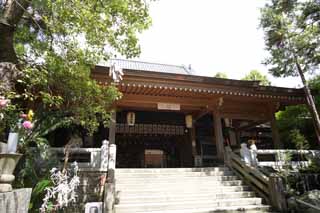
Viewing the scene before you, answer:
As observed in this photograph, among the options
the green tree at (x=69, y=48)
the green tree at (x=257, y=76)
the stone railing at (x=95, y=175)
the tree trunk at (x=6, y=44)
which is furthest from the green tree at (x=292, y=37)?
the green tree at (x=257, y=76)

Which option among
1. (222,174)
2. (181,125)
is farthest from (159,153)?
(222,174)

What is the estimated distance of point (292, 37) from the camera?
8391 mm

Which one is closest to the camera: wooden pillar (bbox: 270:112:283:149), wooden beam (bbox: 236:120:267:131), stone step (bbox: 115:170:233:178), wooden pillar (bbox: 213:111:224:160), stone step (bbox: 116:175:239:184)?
stone step (bbox: 116:175:239:184)

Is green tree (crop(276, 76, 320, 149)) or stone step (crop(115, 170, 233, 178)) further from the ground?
green tree (crop(276, 76, 320, 149))

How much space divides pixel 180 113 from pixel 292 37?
5.68 meters

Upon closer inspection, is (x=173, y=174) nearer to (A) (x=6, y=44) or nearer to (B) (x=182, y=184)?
(B) (x=182, y=184)

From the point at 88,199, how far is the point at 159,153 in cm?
635

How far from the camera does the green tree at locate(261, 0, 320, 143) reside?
26.7ft

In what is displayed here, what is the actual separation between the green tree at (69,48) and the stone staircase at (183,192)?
2.07 m

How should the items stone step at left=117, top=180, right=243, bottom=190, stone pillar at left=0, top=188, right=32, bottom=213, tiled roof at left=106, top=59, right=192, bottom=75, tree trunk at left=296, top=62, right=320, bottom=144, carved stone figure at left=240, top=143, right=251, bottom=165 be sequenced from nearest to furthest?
1. stone pillar at left=0, top=188, right=32, bottom=213
2. stone step at left=117, top=180, right=243, bottom=190
3. carved stone figure at left=240, top=143, right=251, bottom=165
4. tree trunk at left=296, top=62, right=320, bottom=144
5. tiled roof at left=106, top=59, right=192, bottom=75

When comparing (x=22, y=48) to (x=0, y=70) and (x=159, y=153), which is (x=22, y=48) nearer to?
(x=0, y=70)

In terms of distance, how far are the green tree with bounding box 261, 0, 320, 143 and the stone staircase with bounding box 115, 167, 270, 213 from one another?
14.4 ft

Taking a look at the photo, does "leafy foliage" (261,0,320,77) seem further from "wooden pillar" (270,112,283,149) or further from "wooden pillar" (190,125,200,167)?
"wooden pillar" (190,125,200,167)

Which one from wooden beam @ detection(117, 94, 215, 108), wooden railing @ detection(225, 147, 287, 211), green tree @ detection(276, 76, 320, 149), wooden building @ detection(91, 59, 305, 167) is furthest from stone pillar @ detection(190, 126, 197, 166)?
green tree @ detection(276, 76, 320, 149)
